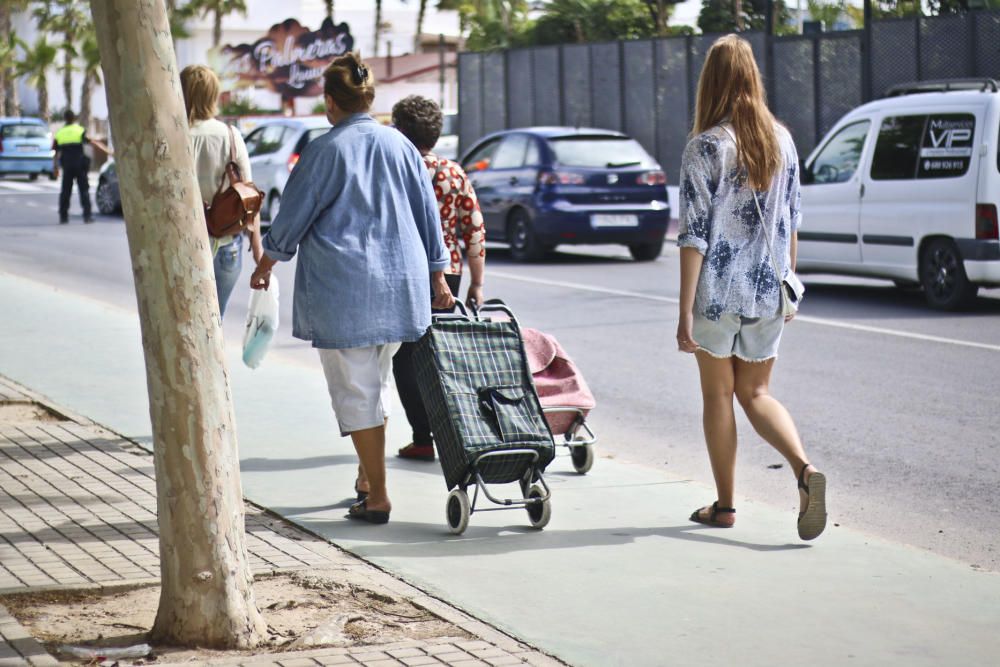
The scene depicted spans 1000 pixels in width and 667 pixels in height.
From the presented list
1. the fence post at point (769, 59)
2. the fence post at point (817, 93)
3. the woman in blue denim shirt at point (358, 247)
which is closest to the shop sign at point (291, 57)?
the fence post at point (769, 59)

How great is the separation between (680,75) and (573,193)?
1146cm

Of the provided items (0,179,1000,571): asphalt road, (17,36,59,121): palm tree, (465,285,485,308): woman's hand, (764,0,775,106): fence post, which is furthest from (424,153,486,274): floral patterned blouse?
(17,36,59,121): palm tree

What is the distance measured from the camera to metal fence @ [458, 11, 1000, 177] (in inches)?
922

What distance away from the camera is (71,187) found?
83.6ft

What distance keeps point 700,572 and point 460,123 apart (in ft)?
98.4

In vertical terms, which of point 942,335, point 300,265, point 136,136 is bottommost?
point 942,335

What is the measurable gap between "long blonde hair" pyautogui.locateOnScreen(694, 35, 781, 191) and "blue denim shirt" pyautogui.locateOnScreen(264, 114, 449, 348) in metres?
1.21

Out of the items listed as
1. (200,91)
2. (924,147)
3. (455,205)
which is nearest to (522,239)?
(924,147)

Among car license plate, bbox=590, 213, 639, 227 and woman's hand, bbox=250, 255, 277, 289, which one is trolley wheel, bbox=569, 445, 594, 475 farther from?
car license plate, bbox=590, 213, 639, 227

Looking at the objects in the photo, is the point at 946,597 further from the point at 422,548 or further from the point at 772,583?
the point at 422,548

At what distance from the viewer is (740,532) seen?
599cm

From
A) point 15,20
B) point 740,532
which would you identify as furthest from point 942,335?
point 15,20

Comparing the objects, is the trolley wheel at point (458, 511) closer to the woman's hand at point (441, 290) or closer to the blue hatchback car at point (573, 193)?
the woman's hand at point (441, 290)

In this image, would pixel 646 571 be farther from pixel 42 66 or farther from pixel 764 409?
pixel 42 66
